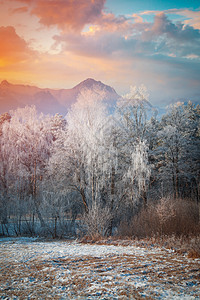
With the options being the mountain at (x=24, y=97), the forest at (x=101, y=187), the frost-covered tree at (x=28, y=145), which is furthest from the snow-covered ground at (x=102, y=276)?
the mountain at (x=24, y=97)

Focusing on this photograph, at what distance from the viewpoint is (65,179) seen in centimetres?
1661

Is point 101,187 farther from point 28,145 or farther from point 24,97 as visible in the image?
point 24,97

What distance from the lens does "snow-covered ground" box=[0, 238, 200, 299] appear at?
423 cm

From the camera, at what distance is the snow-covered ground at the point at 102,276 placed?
4.23 metres

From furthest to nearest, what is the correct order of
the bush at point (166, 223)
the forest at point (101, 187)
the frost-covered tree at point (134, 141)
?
the frost-covered tree at point (134, 141) → the forest at point (101, 187) → the bush at point (166, 223)

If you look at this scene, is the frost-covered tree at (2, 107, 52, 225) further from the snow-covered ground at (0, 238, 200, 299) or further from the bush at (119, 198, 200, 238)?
the snow-covered ground at (0, 238, 200, 299)

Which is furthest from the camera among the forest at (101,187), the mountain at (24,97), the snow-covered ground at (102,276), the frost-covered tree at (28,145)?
the mountain at (24,97)

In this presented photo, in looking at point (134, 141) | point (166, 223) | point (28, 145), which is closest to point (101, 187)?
point (166, 223)

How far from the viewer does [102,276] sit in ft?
17.0

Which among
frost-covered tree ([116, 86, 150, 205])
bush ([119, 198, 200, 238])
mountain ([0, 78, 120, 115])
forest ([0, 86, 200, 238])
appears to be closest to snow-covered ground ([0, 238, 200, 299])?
bush ([119, 198, 200, 238])

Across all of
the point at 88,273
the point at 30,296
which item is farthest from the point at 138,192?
the point at 30,296

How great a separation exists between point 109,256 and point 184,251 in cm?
229

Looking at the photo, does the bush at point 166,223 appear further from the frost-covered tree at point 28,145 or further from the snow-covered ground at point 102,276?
the frost-covered tree at point 28,145

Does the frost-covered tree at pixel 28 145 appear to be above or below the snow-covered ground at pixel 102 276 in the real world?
above
